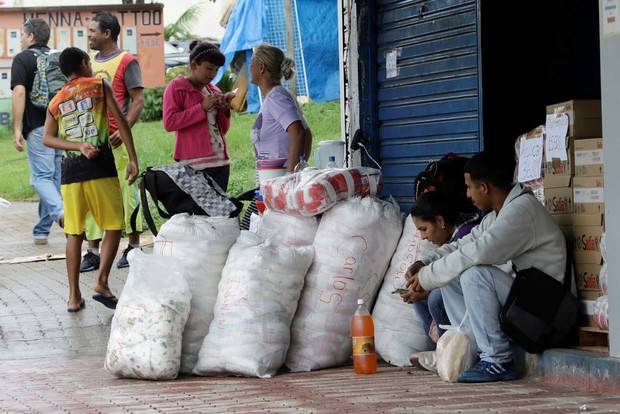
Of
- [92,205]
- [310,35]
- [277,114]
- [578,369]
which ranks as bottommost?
[578,369]

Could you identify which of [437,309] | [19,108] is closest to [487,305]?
[437,309]

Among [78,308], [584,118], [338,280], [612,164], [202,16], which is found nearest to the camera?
[612,164]

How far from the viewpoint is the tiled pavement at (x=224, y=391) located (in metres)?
5.51

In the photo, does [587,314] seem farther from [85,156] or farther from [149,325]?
[85,156]

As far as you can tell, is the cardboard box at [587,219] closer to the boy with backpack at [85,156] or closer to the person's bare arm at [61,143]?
the boy with backpack at [85,156]

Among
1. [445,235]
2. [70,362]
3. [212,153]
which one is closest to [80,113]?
[212,153]

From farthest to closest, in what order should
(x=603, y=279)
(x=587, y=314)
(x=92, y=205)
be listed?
(x=92, y=205) < (x=587, y=314) < (x=603, y=279)

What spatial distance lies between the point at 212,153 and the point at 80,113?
104 centimetres

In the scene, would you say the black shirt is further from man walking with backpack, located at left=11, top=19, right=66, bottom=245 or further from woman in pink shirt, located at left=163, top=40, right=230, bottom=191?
woman in pink shirt, located at left=163, top=40, right=230, bottom=191

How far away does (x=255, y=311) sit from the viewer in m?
6.65

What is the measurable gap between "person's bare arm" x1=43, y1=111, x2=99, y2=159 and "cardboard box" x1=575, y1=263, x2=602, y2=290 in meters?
4.02

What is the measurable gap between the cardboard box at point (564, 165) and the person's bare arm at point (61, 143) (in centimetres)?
365

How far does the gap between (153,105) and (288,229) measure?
65.5ft

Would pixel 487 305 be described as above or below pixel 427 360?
above
